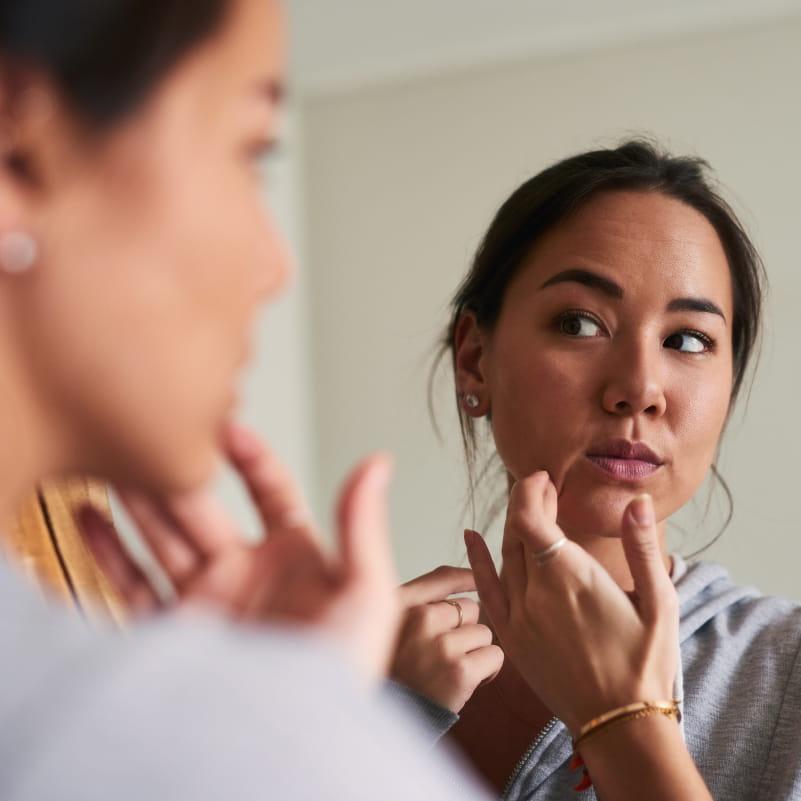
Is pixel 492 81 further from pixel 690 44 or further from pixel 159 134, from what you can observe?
pixel 159 134

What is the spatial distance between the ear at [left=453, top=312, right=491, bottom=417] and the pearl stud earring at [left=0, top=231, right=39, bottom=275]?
948 millimetres

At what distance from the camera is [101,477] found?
0.48 metres

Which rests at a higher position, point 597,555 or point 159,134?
point 159,134

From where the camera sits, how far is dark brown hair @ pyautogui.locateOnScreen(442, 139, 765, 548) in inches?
51.3

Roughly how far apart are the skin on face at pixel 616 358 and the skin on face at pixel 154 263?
75 centimetres

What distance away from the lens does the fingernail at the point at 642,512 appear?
3.18 ft

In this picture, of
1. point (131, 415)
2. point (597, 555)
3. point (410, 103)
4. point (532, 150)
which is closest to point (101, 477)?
point (131, 415)

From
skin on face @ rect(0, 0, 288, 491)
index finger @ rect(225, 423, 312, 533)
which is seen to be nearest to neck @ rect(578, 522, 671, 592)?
index finger @ rect(225, 423, 312, 533)

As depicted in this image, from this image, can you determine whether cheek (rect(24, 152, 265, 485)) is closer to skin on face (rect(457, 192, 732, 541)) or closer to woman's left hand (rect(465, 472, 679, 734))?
woman's left hand (rect(465, 472, 679, 734))

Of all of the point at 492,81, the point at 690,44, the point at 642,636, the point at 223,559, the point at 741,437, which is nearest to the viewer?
the point at 223,559

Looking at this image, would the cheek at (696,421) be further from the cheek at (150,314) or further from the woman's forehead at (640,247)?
the cheek at (150,314)

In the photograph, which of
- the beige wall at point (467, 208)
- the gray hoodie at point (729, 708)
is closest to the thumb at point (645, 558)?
the gray hoodie at point (729, 708)

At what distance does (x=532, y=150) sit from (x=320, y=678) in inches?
105

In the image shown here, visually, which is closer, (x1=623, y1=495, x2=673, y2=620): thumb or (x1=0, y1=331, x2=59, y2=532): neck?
(x1=0, y1=331, x2=59, y2=532): neck
